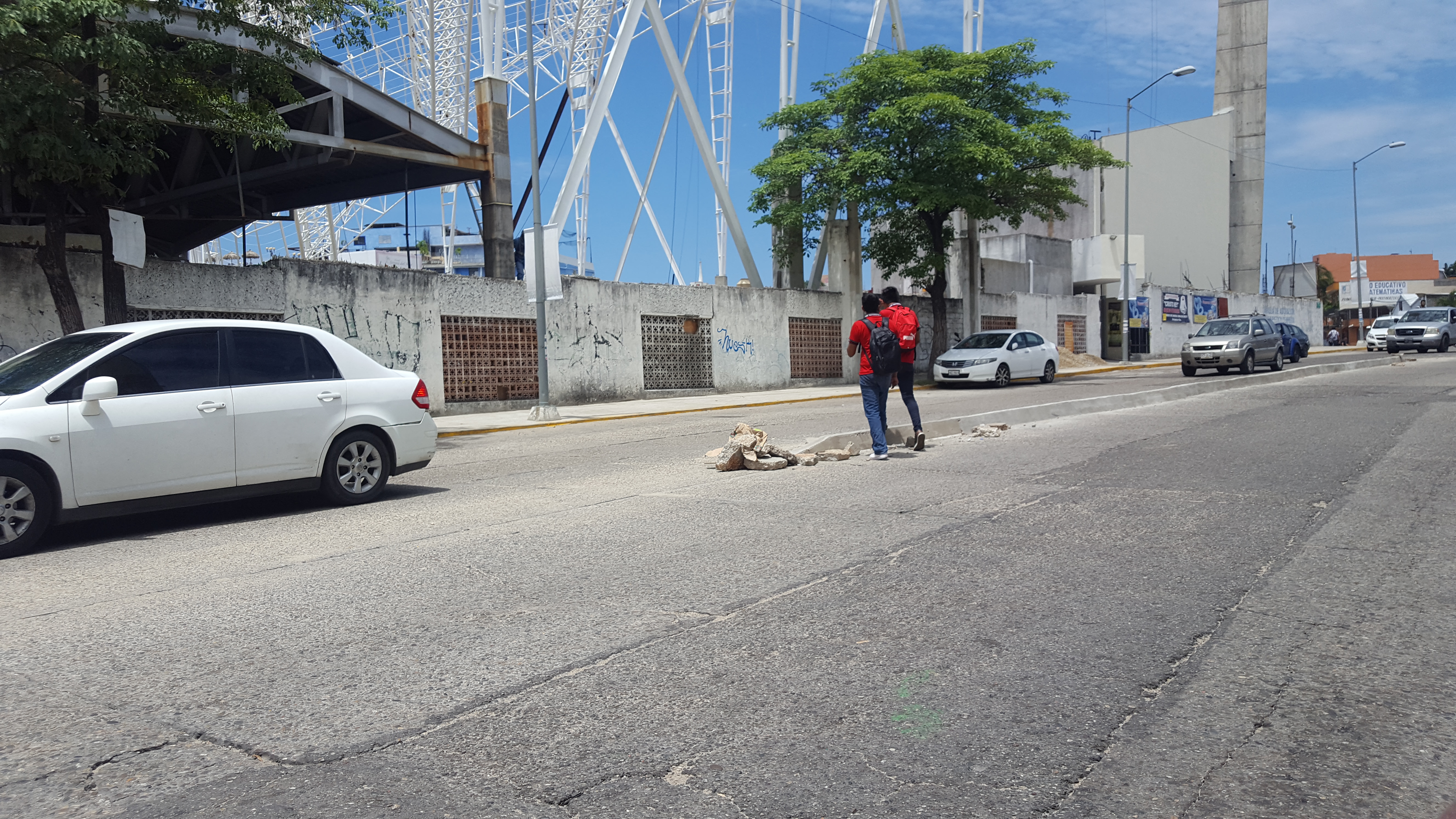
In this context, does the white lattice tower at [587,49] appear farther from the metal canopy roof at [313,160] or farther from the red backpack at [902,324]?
the red backpack at [902,324]

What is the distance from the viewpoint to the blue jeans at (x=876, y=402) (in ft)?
34.2

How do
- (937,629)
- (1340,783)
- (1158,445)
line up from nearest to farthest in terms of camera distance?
(1340,783), (937,629), (1158,445)

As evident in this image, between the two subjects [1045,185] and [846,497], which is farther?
[1045,185]

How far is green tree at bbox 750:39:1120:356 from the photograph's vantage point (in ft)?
87.6

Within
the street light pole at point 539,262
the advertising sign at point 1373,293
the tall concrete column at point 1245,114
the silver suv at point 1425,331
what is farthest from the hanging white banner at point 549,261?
the advertising sign at point 1373,293

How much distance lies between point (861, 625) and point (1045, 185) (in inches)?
1058

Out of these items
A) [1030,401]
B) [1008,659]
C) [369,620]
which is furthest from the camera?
[1030,401]

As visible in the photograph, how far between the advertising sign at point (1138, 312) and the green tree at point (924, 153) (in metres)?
15.1

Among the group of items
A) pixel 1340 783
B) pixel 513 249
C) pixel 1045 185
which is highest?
pixel 1045 185

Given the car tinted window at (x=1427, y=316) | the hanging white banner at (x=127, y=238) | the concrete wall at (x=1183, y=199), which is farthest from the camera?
the concrete wall at (x=1183, y=199)

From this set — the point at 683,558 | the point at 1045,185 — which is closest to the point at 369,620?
the point at 683,558

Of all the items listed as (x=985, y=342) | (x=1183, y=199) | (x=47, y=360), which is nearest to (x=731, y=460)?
(x=47, y=360)

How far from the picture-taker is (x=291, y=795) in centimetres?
299

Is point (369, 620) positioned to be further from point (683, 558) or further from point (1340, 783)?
point (1340, 783)
